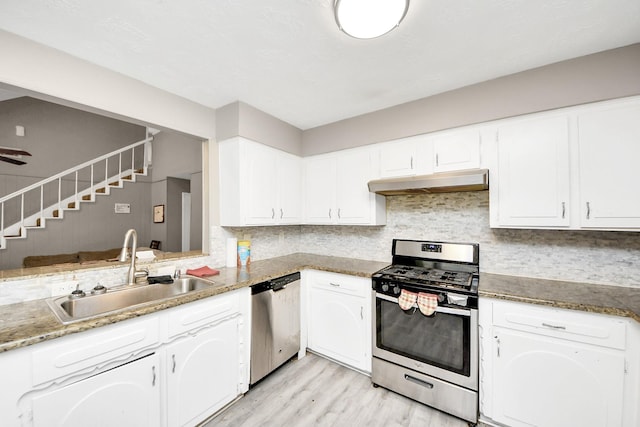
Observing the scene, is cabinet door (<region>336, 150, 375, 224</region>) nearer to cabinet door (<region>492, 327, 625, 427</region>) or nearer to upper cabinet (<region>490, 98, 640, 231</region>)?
upper cabinet (<region>490, 98, 640, 231</region>)

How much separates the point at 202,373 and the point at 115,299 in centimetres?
78

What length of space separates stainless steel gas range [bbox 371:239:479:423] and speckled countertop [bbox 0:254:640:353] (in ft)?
0.55

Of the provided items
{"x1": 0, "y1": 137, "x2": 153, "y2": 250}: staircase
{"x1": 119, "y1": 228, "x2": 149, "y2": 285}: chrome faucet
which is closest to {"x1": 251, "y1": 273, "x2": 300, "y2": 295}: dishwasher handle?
{"x1": 119, "y1": 228, "x2": 149, "y2": 285}: chrome faucet

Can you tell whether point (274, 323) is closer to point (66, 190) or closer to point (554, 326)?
point (554, 326)

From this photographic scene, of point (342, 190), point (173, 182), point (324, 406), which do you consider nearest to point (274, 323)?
point (324, 406)

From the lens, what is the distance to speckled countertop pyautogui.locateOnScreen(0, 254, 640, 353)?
3.64 feet

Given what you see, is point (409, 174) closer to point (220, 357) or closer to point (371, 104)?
point (371, 104)

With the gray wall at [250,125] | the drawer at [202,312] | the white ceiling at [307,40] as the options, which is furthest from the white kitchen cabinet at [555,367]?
the gray wall at [250,125]

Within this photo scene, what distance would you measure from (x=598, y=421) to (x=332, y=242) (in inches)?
94.4

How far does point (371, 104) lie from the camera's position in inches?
95.7

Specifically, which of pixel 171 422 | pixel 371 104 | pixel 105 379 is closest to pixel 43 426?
pixel 105 379

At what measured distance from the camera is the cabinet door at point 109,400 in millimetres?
1097

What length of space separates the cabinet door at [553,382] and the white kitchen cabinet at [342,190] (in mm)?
1430

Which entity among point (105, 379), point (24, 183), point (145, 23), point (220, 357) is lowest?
point (220, 357)
